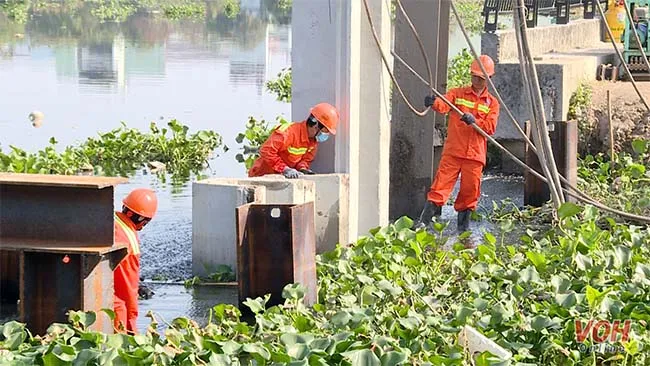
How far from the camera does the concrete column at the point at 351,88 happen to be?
9.52 m

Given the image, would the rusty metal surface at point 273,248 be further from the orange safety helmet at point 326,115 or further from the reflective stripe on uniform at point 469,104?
the reflective stripe on uniform at point 469,104

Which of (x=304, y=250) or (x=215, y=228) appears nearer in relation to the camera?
(x=304, y=250)

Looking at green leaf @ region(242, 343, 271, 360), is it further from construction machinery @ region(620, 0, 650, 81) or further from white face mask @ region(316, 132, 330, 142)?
construction machinery @ region(620, 0, 650, 81)

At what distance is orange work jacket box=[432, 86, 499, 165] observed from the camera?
1062 cm

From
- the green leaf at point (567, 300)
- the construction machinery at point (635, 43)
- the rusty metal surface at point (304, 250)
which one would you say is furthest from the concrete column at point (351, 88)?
the construction machinery at point (635, 43)

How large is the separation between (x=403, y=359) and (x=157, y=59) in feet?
79.0

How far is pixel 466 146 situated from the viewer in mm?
10680

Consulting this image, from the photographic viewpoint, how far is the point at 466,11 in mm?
43500

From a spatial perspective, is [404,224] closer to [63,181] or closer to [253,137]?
[63,181]

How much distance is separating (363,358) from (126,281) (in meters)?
2.22

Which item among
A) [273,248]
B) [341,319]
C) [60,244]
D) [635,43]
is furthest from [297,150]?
[635,43]

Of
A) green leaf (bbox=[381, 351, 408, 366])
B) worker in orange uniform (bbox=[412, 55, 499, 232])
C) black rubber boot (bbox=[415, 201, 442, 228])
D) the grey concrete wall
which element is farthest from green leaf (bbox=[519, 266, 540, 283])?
the grey concrete wall

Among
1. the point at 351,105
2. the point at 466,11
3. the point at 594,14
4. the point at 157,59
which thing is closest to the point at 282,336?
the point at 351,105

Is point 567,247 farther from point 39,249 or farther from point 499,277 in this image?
point 39,249
